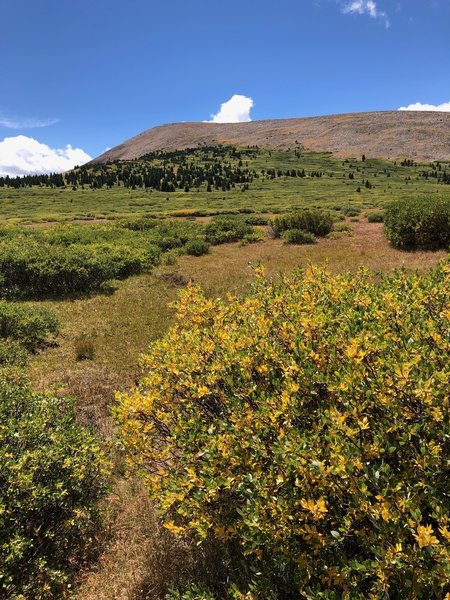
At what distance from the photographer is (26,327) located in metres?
11.2

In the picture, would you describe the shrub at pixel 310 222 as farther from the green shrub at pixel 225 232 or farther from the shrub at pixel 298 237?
the green shrub at pixel 225 232

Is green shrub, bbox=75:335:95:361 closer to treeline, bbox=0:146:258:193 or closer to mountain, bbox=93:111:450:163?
treeline, bbox=0:146:258:193

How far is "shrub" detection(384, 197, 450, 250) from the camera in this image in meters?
21.4

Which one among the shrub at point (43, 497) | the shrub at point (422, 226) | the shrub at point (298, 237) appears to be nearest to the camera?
the shrub at point (43, 497)

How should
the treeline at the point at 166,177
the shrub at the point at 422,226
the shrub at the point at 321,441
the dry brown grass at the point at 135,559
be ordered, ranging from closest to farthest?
the shrub at the point at 321,441 → the dry brown grass at the point at 135,559 → the shrub at the point at 422,226 → the treeline at the point at 166,177

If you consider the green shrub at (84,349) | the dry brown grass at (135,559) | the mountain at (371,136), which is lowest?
the dry brown grass at (135,559)

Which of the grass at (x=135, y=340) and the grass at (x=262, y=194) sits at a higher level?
the grass at (x=262, y=194)

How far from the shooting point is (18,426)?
178 inches

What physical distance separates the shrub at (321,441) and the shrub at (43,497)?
99cm

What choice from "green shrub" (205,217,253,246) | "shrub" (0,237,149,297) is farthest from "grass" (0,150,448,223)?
"shrub" (0,237,149,297)

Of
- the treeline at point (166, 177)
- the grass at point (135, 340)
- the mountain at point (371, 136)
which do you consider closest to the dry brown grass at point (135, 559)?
the grass at point (135, 340)

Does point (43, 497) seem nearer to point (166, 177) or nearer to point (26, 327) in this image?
point (26, 327)

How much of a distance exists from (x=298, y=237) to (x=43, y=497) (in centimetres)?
2530

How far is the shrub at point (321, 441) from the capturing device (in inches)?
93.4
